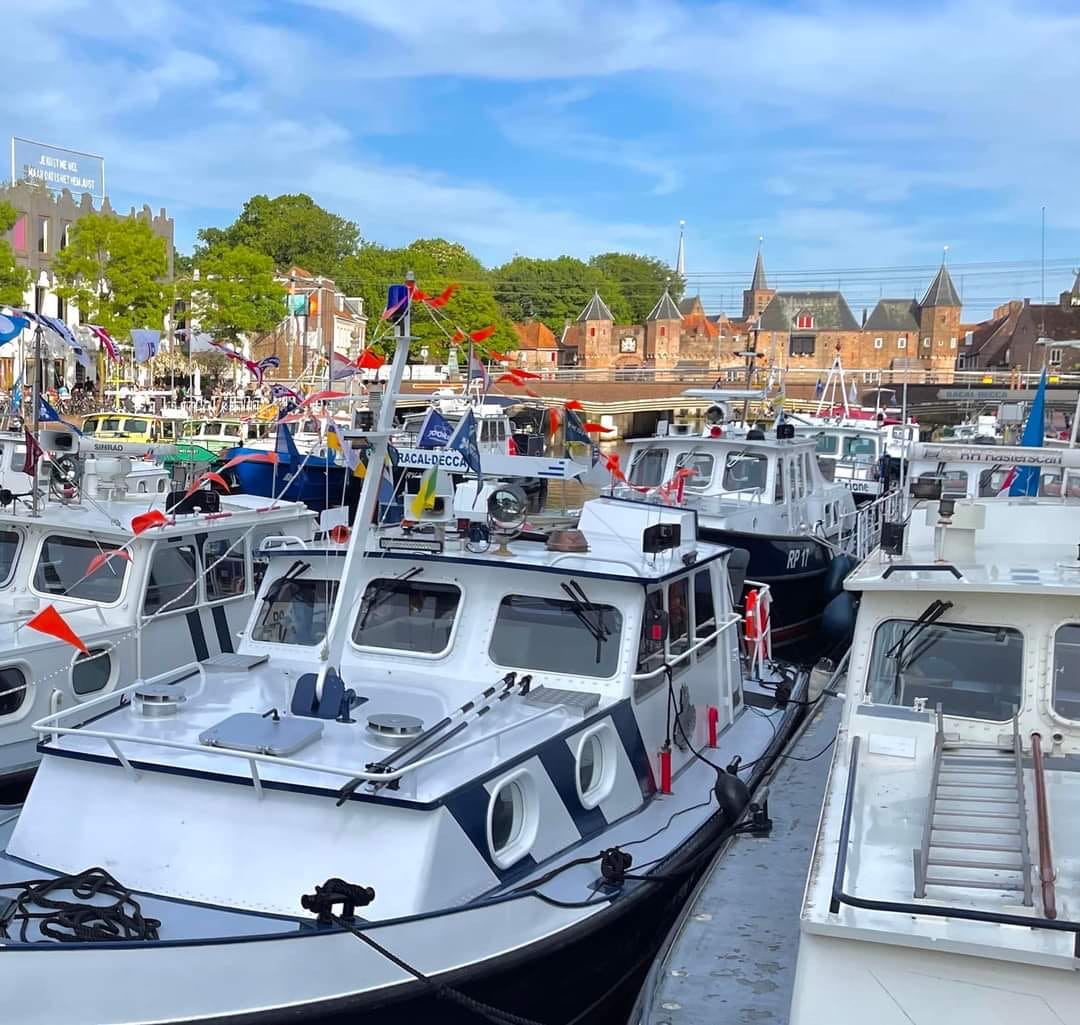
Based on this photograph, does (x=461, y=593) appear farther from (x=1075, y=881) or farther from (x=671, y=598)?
(x=1075, y=881)

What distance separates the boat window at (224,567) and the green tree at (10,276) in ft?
117

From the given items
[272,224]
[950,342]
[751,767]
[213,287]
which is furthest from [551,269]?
[751,767]

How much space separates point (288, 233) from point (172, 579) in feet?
288

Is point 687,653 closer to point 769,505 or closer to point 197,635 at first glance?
point 197,635

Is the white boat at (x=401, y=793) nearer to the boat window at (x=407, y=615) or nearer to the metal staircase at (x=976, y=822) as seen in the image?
the boat window at (x=407, y=615)

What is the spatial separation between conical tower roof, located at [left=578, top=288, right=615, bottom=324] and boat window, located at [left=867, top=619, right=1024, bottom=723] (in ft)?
336

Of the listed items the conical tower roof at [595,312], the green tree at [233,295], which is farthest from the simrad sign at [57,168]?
the conical tower roof at [595,312]

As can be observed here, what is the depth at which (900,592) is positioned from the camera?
7.14m

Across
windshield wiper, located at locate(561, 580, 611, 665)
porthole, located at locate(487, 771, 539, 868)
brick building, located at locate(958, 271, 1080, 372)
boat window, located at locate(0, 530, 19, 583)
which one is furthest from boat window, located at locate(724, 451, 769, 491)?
brick building, located at locate(958, 271, 1080, 372)

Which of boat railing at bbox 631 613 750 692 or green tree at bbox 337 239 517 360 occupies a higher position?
green tree at bbox 337 239 517 360

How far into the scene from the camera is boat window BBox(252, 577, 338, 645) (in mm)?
8836

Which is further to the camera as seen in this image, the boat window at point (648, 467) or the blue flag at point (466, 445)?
the boat window at point (648, 467)

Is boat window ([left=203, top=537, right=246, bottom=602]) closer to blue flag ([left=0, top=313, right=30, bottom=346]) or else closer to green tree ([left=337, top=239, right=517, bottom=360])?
blue flag ([left=0, top=313, right=30, bottom=346])

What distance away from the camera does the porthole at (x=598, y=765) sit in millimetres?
7707
